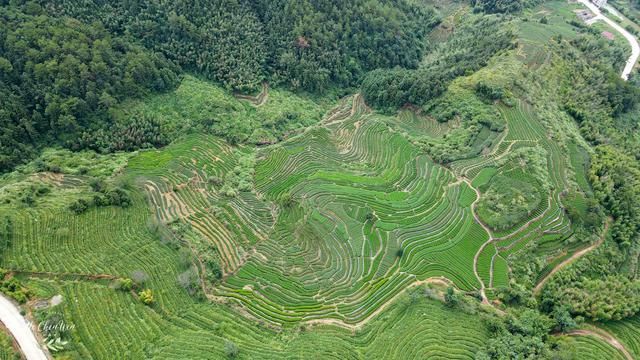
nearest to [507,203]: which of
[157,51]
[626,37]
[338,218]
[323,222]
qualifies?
[338,218]

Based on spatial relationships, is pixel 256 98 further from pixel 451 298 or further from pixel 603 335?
pixel 603 335

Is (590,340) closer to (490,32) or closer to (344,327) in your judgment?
(344,327)

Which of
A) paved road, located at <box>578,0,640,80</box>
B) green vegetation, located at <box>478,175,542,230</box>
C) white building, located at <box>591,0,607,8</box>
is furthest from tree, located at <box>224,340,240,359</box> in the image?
white building, located at <box>591,0,607,8</box>

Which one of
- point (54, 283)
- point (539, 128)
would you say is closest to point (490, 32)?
point (539, 128)

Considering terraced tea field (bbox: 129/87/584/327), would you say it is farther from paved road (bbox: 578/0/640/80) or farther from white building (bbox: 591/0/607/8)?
white building (bbox: 591/0/607/8)

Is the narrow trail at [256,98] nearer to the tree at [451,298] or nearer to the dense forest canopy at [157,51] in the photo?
the dense forest canopy at [157,51]
